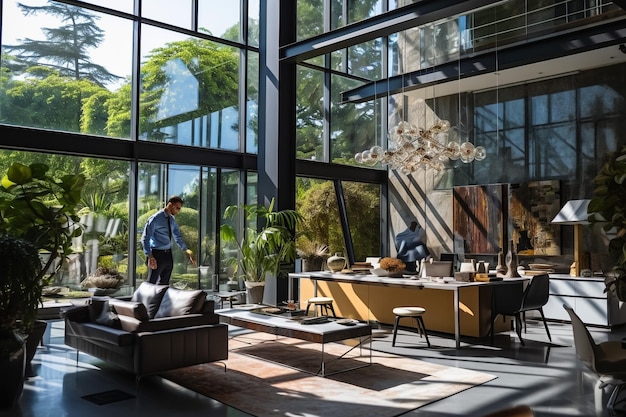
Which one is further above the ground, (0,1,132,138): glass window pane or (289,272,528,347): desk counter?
(0,1,132,138): glass window pane

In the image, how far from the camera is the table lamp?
348 inches

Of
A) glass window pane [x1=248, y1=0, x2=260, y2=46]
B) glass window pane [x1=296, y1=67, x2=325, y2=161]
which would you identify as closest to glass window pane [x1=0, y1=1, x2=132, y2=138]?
glass window pane [x1=248, y1=0, x2=260, y2=46]

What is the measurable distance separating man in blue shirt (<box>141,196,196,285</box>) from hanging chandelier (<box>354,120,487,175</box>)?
3.15 m

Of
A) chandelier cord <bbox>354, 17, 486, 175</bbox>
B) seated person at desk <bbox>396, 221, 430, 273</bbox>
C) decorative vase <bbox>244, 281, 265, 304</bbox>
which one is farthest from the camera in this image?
seated person at desk <bbox>396, 221, 430, 273</bbox>

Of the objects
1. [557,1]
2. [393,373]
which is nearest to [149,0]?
[557,1]

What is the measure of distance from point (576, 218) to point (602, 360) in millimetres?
5087

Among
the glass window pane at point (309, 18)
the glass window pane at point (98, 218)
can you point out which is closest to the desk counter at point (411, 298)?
the glass window pane at point (98, 218)

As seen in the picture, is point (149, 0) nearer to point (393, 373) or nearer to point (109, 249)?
point (109, 249)

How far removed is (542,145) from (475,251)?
8.07ft

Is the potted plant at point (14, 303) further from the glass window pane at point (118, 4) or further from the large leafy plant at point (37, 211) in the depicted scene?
the glass window pane at point (118, 4)

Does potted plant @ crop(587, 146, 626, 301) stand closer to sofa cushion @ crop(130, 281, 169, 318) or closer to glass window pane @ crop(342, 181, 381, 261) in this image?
sofa cushion @ crop(130, 281, 169, 318)

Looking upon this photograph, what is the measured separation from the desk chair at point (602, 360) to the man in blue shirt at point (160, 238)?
4.78 meters

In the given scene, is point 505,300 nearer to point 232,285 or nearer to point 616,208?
point 616,208

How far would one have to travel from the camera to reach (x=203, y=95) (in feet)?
36.3
